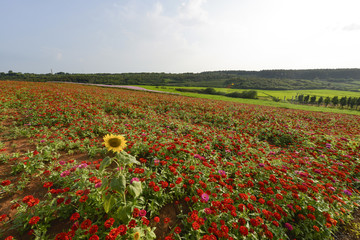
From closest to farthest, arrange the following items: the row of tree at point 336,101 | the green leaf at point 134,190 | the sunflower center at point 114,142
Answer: the green leaf at point 134,190 → the sunflower center at point 114,142 → the row of tree at point 336,101

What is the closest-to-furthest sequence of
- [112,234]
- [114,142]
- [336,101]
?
[112,234] < [114,142] < [336,101]

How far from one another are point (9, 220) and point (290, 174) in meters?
6.82

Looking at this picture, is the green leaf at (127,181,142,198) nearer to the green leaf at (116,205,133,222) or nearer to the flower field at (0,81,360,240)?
the flower field at (0,81,360,240)

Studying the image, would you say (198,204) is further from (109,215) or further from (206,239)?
(109,215)

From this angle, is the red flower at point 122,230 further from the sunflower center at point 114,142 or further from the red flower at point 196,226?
the sunflower center at point 114,142

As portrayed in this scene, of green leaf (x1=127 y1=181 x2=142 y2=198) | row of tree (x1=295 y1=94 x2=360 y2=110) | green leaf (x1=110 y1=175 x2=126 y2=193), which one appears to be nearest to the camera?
green leaf (x1=110 y1=175 x2=126 y2=193)

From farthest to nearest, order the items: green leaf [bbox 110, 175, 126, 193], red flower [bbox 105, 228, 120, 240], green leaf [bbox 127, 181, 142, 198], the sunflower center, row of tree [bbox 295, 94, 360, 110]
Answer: row of tree [bbox 295, 94, 360, 110] → the sunflower center → green leaf [bbox 127, 181, 142, 198] → green leaf [bbox 110, 175, 126, 193] → red flower [bbox 105, 228, 120, 240]

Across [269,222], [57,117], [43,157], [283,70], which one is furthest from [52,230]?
[283,70]

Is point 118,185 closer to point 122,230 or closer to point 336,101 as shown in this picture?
point 122,230

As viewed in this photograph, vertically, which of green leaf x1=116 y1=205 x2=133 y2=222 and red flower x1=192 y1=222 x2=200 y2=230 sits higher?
green leaf x1=116 y1=205 x2=133 y2=222

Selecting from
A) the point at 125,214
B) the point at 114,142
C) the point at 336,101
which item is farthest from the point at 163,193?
the point at 336,101

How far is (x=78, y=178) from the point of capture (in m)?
3.21

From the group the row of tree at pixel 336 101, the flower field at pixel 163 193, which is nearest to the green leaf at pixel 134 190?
the flower field at pixel 163 193

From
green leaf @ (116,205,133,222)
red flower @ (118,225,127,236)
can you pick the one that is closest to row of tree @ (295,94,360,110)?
green leaf @ (116,205,133,222)
